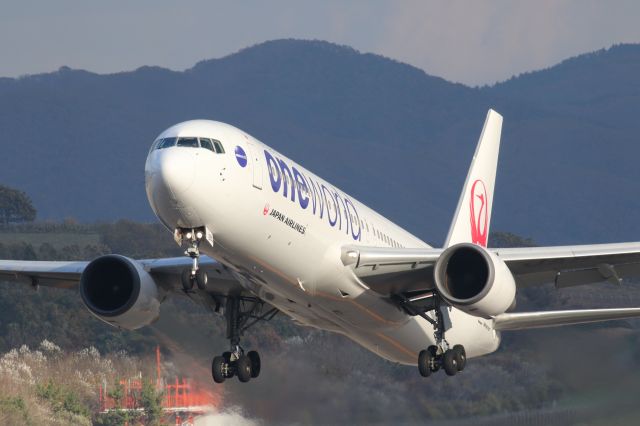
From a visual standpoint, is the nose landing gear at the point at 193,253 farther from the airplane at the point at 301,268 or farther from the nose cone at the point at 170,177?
the nose cone at the point at 170,177

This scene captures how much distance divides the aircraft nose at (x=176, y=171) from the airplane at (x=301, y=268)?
3 cm

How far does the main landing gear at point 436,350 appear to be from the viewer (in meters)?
31.4

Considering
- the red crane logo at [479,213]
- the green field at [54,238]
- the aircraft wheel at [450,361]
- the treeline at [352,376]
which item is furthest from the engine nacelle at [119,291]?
the green field at [54,238]

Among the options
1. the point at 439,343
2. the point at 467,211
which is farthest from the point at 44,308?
the point at 439,343

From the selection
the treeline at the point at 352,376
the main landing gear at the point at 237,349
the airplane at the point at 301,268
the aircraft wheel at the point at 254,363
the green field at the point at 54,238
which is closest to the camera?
the airplane at the point at 301,268

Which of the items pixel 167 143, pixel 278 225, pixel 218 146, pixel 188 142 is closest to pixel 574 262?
pixel 278 225

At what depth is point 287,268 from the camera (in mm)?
28047

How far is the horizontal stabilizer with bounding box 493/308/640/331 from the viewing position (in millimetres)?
30422

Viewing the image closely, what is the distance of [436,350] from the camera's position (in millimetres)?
31547

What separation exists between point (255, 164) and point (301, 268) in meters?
2.62

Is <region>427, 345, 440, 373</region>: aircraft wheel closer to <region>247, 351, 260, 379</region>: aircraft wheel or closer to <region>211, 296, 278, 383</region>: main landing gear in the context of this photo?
<region>211, 296, 278, 383</region>: main landing gear

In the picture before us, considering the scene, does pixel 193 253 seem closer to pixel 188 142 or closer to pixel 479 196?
pixel 188 142

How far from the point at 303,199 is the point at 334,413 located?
1085 cm

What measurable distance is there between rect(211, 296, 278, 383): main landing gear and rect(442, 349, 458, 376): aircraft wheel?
4152mm
